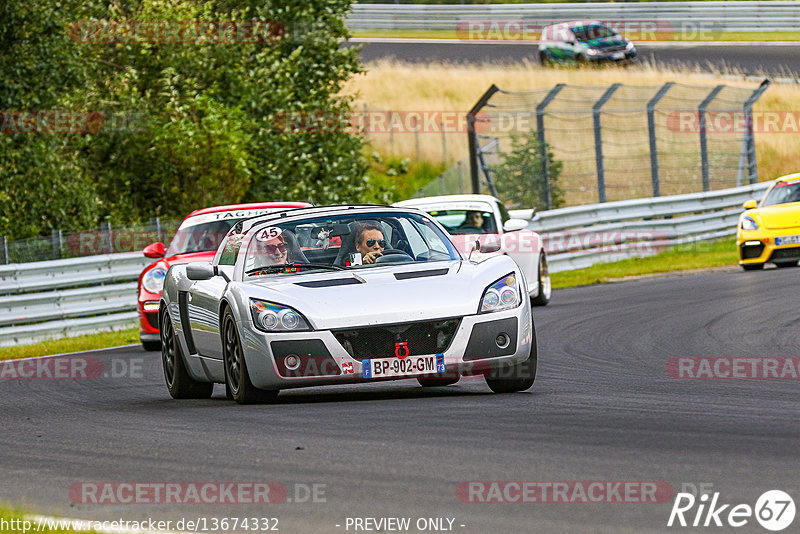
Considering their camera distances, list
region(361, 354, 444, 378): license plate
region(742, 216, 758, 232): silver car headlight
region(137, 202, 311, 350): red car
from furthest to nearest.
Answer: region(742, 216, 758, 232): silver car headlight, region(137, 202, 311, 350): red car, region(361, 354, 444, 378): license plate

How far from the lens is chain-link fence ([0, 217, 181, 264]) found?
2105 cm

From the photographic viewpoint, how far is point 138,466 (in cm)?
717

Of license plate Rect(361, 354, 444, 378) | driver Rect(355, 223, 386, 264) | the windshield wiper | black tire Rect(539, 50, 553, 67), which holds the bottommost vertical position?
black tire Rect(539, 50, 553, 67)

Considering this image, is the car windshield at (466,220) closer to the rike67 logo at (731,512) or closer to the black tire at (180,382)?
the black tire at (180,382)

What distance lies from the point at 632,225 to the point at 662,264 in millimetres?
1981

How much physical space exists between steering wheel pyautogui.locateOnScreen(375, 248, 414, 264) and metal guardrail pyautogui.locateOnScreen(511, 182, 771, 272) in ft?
48.2

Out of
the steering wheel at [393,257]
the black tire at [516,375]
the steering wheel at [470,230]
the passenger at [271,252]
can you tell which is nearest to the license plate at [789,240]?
the steering wheel at [470,230]

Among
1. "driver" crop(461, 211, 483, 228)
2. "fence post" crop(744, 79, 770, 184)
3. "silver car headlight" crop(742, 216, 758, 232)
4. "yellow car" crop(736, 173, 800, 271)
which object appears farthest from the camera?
"fence post" crop(744, 79, 770, 184)

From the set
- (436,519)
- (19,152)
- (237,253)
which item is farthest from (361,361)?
(19,152)

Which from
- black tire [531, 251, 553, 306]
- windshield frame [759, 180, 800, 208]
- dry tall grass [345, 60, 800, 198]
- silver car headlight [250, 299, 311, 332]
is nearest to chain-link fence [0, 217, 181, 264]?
black tire [531, 251, 553, 306]

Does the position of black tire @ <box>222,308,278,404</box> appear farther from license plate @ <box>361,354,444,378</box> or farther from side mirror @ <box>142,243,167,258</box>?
side mirror @ <box>142,243,167,258</box>

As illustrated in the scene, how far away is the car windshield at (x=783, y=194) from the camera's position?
71.9 ft

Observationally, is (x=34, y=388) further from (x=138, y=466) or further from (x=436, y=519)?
(x=436, y=519)

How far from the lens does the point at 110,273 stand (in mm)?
20891
